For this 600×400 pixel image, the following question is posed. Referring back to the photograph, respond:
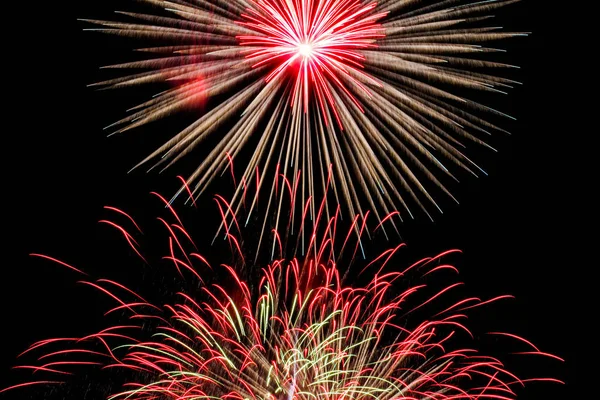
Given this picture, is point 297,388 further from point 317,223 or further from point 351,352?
point 317,223

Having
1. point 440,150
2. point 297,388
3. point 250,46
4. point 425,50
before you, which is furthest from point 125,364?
point 425,50

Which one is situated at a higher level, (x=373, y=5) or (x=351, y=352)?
(x=373, y=5)

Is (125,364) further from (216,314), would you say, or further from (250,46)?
(250,46)

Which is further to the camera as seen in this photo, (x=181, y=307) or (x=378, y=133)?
(x=181, y=307)

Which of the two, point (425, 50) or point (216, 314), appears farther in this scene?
point (216, 314)

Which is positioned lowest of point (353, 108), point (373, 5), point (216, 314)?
point (216, 314)

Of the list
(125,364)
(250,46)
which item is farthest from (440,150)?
(125,364)
